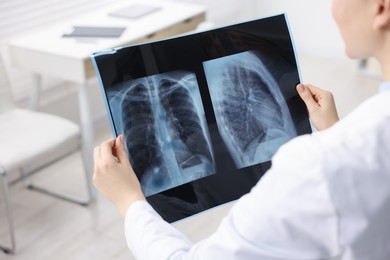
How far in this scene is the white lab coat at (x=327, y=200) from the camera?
62 centimetres

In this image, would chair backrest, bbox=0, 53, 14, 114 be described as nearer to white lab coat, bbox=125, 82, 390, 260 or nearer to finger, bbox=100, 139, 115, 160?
finger, bbox=100, 139, 115, 160

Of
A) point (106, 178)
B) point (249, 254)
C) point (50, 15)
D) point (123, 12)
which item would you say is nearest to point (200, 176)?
point (106, 178)

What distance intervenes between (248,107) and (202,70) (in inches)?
5.3

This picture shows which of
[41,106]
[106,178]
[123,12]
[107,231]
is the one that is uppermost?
[123,12]

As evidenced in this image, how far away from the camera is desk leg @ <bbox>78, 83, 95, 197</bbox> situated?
230cm

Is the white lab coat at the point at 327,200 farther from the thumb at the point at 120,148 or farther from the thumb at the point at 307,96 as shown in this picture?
the thumb at the point at 307,96

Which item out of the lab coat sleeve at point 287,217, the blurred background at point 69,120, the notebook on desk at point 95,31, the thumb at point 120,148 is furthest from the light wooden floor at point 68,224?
the lab coat sleeve at point 287,217

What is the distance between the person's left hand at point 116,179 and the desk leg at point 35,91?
5.40 feet

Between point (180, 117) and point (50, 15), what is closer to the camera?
point (180, 117)

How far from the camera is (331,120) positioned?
115 cm

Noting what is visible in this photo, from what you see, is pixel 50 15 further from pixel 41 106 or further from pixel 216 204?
pixel 216 204

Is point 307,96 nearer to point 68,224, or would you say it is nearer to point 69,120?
point 68,224

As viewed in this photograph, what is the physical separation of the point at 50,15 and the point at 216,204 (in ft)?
6.53

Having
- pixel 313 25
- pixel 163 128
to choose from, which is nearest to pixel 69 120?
pixel 163 128
